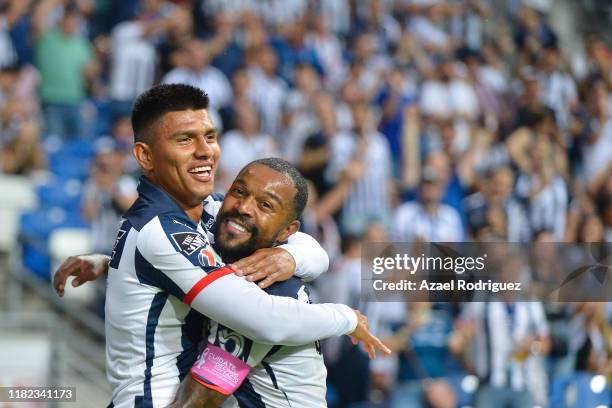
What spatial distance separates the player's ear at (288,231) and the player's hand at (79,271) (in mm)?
643

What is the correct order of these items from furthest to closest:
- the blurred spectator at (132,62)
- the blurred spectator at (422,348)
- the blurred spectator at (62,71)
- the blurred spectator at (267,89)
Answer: the blurred spectator at (267,89), the blurred spectator at (132,62), the blurred spectator at (62,71), the blurred spectator at (422,348)

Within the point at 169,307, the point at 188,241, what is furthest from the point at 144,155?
the point at 169,307

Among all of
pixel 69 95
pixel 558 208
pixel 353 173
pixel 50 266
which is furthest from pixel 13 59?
pixel 558 208

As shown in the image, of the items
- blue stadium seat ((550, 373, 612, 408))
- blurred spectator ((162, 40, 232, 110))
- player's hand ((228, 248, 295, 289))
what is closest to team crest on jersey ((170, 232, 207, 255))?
player's hand ((228, 248, 295, 289))

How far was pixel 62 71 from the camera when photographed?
8453mm

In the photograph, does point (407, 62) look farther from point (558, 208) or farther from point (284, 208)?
point (284, 208)

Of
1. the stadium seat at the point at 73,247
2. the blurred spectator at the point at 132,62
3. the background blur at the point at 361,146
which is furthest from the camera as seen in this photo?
the blurred spectator at the point at 132,62

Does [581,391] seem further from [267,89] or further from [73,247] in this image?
[267,89]

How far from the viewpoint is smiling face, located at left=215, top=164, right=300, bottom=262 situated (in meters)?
2.94

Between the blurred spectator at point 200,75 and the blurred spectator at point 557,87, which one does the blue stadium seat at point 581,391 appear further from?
the blurred spectator at point 557,87

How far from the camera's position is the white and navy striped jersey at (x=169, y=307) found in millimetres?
2742

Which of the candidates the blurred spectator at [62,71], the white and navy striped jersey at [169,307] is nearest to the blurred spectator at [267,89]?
the blurred spectator at [62,71]

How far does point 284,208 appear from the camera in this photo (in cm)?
299

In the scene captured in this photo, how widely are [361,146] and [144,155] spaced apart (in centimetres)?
579
